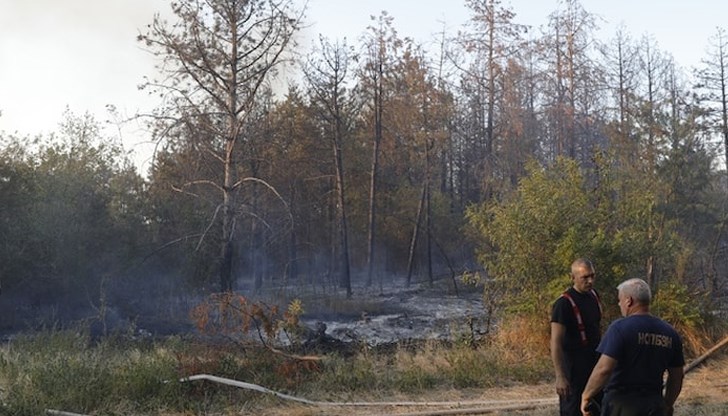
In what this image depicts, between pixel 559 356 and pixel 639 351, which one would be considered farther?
pixel 559 356

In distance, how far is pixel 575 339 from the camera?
5.65m

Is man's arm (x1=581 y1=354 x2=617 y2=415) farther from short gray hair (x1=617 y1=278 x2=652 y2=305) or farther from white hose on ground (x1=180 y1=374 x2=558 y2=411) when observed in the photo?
white hose on ground (x1=180 y1=374 x2=558 y2=411)

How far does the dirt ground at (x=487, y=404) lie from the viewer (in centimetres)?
795

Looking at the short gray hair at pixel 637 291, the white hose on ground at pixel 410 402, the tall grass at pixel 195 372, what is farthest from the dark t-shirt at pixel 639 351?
the tall grass at pixel 195 372

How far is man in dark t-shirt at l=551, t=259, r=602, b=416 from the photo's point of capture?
5.57 meters

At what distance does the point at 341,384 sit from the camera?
9438mm

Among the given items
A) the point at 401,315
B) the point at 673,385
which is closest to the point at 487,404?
the point at 673,385

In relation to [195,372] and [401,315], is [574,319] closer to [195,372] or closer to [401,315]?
[195,372]

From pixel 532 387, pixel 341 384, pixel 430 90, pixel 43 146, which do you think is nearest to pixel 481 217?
pixel 532 387

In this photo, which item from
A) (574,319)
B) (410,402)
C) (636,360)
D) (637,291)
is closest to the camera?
(636,360)

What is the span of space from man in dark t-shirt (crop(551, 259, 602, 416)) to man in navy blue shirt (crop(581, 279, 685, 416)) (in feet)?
3.66

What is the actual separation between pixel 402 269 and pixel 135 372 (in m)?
29.2

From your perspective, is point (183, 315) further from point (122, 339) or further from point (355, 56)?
point (355, 56)

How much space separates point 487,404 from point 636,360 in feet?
14.1
